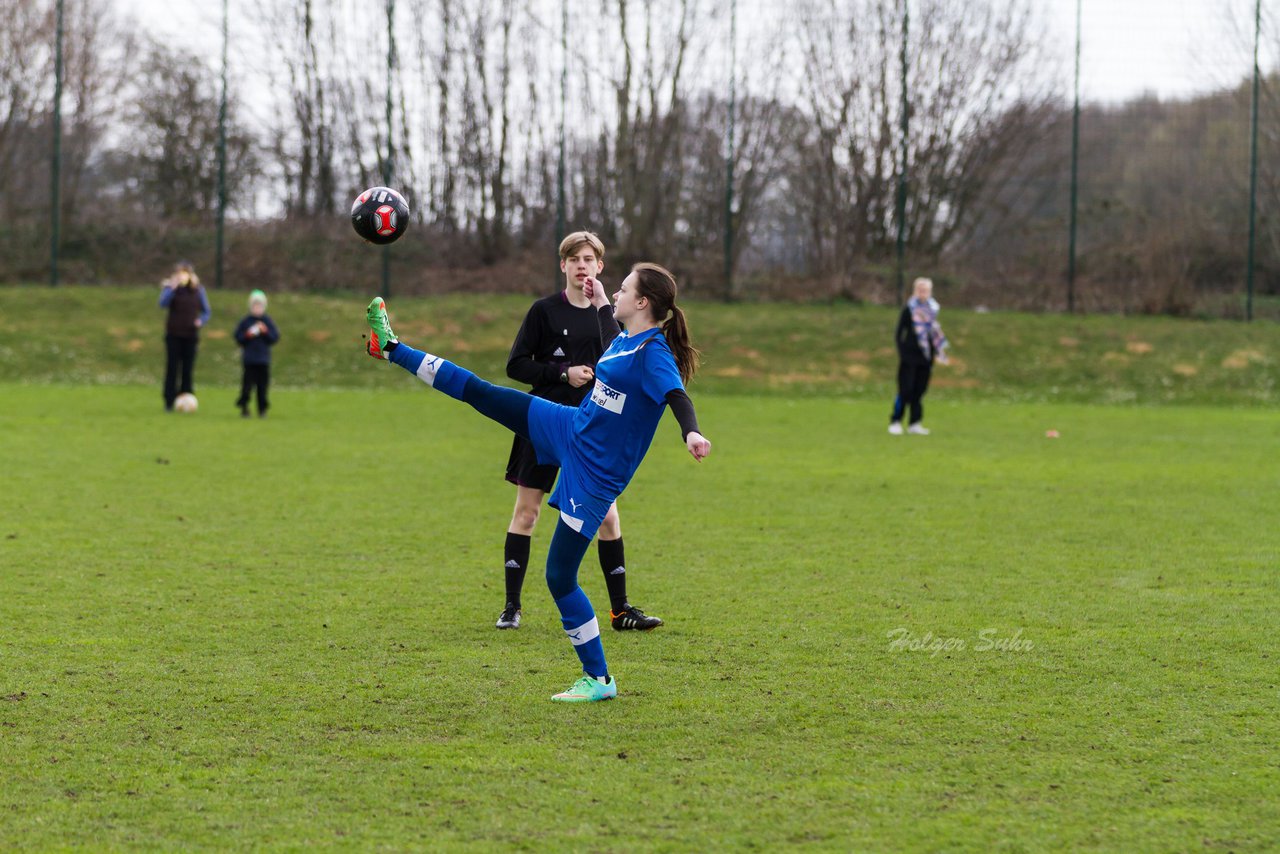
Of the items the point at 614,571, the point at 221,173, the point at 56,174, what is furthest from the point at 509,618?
the point at 56,174

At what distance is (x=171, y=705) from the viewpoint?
17.0 feet

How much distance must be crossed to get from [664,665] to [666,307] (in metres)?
1.60

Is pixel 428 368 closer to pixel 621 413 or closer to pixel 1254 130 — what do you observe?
pixel 621 413

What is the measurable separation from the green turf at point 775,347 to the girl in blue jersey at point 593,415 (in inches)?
800

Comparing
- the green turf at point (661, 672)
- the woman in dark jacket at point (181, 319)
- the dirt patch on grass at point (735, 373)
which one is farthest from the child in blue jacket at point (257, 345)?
the dirt patch on grass at point (735, 373)

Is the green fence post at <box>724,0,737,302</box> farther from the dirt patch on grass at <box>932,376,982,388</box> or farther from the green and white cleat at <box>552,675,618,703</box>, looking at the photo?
the green and white cleat at <box>552,675,618,703</box>

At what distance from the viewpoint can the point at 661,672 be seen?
19.0 feet

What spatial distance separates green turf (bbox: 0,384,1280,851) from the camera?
4.04 meters

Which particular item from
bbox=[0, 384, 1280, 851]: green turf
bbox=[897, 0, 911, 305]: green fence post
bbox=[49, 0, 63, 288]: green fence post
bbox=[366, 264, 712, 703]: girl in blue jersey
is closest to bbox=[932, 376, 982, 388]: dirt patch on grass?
bbox=[897, 0, 911, 305]: green fence post

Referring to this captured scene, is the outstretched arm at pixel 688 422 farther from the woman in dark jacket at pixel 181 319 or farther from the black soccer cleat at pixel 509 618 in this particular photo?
the woman in dark jacket at pixel 181 319

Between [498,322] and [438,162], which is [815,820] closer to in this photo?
[498,322]

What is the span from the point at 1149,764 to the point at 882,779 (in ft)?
3.07

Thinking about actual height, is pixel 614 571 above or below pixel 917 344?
below

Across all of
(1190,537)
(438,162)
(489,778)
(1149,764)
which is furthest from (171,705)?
(438,162)
